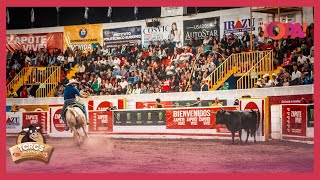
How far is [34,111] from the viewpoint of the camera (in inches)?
521

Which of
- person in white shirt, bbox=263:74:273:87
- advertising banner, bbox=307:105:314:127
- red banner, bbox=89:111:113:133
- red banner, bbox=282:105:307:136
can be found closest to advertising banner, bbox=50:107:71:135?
red banner, bbox=89:111:113:133

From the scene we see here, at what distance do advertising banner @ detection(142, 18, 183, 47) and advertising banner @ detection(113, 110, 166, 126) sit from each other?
4.97ft

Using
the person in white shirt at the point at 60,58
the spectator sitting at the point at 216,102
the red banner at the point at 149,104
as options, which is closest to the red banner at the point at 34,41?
the person in white shirt at the point at 60,58

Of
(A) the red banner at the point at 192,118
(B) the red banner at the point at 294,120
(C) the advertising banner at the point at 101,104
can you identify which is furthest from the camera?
(C) the advertising banner at the point at 101,104

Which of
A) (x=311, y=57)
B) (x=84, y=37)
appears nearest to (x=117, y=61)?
(x=84, y=37)

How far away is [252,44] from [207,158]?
2.46 meters

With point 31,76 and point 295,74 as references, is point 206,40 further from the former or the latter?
point 31,76

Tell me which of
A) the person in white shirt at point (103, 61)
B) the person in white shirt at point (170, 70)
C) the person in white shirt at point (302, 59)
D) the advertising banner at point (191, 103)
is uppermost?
the person in white shirt at point (103, 61)

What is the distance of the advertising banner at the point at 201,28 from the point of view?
1252 centimetres

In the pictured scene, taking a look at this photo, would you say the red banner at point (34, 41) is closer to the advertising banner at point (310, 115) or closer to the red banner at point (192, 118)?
the red banner at point (192, 118)

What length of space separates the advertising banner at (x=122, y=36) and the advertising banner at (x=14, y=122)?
244 centimetres

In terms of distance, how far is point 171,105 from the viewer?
500 inches

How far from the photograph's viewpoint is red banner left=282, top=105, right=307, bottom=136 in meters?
11.9

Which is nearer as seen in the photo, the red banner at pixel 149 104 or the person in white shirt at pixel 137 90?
the red banner at pixel 149 104
